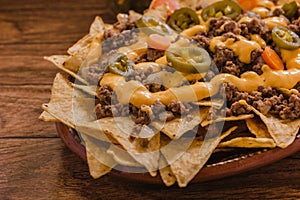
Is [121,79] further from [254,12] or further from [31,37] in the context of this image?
[31,37]

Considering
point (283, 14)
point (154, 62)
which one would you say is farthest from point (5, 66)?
point (283, 14)

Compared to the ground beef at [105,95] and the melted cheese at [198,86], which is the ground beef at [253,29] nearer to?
the melted cheese at [198,86]

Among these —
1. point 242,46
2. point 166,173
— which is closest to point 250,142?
point 166,173

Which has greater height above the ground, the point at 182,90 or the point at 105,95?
the point at 182,90

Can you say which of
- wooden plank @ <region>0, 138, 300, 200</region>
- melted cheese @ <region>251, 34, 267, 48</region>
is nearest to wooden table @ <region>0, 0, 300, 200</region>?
wooden plank @ <region>0, 138, 300, 200</region>

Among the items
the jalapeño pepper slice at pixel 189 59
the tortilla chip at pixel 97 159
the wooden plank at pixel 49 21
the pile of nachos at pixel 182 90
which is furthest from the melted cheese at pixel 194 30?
the wooden plank at pixel 49 21

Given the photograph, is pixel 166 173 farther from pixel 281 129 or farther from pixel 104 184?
pixel 281 129
